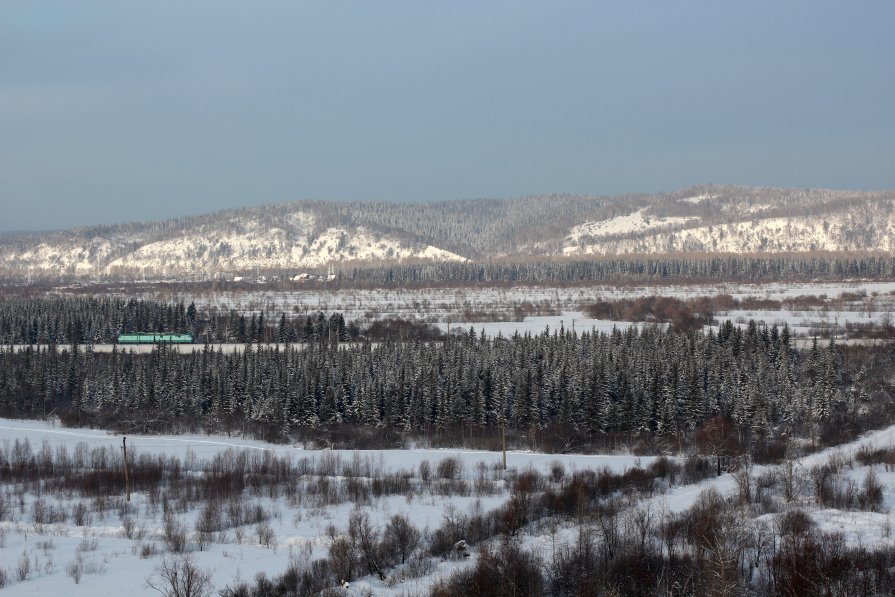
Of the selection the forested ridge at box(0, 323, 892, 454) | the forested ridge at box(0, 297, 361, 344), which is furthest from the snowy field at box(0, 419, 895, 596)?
the forested ridge at box(0, 297, 361, 344)

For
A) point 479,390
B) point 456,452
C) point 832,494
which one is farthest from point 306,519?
point 479,390

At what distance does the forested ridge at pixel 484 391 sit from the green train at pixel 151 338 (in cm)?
2317

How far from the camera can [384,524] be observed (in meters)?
29.1

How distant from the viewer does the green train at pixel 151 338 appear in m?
88.0

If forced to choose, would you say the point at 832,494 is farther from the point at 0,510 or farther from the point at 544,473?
the point at 0,510

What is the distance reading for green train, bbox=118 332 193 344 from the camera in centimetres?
8800

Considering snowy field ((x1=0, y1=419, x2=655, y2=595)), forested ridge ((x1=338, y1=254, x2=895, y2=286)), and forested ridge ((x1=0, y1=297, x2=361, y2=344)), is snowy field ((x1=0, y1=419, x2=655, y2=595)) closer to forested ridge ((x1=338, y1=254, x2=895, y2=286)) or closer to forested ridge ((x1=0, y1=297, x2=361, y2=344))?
forested ridge ((x1=0, y1=297, x2=361, y2=344))

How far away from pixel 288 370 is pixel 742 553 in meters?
40.3

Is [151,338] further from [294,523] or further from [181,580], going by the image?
[181,580]

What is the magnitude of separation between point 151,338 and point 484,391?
49.2m

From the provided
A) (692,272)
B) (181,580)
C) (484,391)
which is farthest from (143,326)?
(692,272)

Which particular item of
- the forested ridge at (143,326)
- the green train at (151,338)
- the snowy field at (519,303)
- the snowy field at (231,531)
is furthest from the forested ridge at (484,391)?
the forested ridge at (143,326)

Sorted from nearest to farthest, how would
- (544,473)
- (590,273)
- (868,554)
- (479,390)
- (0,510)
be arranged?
1. (868,554)
2. (0,510)
3. (544,473)
4. (479,390)
5. (590,273)

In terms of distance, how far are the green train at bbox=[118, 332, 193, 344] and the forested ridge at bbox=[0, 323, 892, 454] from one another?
2317 centimetres
